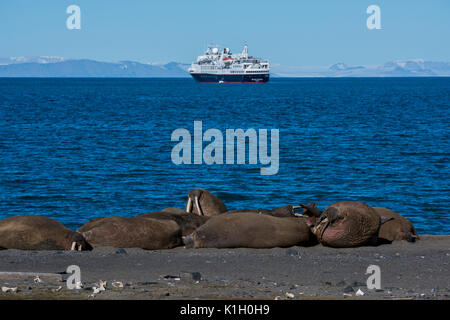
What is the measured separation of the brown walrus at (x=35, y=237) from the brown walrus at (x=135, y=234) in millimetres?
354

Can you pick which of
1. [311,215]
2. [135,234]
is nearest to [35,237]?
[135,234]

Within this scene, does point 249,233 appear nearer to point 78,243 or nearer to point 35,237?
point 78,243

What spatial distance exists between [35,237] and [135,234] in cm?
184

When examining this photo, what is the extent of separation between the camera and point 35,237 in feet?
42.0

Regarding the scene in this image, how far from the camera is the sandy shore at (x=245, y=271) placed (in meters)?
8.85

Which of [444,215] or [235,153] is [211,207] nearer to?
[444,215]

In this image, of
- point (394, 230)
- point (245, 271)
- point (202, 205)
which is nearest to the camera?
point (245, 271)

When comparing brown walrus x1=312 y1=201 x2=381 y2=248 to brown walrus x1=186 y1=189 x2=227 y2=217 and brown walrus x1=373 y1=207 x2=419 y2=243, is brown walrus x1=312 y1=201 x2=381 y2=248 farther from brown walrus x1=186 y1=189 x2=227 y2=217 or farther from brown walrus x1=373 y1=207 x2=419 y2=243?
brown walrus x1=186 y1=189 x2=227 y2=217

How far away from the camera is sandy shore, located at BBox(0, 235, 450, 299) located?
8.85 metres

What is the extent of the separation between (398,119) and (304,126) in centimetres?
1289

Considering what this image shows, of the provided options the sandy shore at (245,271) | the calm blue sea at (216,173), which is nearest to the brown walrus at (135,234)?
the sandy shore at (245,271)

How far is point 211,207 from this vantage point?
15.9m

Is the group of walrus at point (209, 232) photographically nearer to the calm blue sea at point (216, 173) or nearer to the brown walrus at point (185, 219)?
the brown walrus at point (185, 219)
